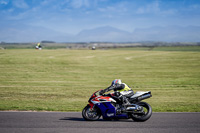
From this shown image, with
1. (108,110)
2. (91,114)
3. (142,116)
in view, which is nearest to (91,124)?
(91,114)

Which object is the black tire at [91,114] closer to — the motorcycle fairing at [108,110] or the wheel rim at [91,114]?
the wheel rim at [91,114]

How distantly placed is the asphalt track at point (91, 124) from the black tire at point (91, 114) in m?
0.19

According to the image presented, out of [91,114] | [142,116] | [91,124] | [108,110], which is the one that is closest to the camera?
[91,124]

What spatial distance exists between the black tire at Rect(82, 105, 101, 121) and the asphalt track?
189 millimetres

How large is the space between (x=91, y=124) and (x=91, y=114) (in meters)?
0.73

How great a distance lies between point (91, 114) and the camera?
9.34 meters

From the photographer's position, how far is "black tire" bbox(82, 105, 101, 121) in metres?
9.23

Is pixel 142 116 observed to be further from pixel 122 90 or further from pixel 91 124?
pixel 91 124

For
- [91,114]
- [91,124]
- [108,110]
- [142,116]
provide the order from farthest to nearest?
[91,114]
[108,110]
[142,116]
[91,124]

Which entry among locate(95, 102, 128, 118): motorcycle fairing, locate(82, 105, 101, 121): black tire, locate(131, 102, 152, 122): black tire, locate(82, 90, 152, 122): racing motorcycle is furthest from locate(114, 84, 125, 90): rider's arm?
locate(82, 105, 101, 121): black tire

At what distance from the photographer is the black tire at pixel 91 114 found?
923cm

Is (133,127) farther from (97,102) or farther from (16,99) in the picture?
(16,99)

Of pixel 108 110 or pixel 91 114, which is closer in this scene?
pixel 108 110

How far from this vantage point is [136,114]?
357 inches
